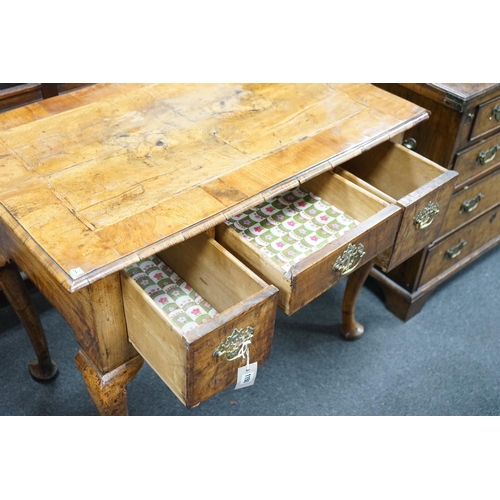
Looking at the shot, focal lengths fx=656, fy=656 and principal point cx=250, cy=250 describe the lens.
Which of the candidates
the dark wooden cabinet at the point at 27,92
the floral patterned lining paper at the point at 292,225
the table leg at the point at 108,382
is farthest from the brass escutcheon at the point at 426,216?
the dark wooden cabinet at the point at 27,92

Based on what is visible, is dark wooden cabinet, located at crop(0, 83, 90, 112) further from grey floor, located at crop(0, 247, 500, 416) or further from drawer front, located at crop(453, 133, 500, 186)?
drawer front, located at crop(453, 133, 500, 186)

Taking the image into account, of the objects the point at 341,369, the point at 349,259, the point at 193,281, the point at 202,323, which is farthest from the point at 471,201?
the point at 202,323

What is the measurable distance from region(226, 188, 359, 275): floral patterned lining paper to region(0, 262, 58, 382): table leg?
53cm

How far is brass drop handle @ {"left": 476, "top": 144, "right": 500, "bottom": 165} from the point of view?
1.79 m

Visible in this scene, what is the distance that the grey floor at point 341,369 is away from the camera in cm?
178

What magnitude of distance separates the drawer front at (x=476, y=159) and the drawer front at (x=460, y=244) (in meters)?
0.20

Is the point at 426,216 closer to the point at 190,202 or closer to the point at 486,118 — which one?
the point at 486,118

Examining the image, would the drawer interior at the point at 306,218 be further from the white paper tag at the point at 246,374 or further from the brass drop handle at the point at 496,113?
the brass drop handle at the point at 496,113

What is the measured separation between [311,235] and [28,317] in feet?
2.44

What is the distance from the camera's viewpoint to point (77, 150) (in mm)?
1372

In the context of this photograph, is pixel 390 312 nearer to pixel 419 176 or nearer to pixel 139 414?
pixel 419 176

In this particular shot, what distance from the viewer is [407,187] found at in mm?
1581

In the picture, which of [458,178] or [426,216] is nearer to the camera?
[426,216]
